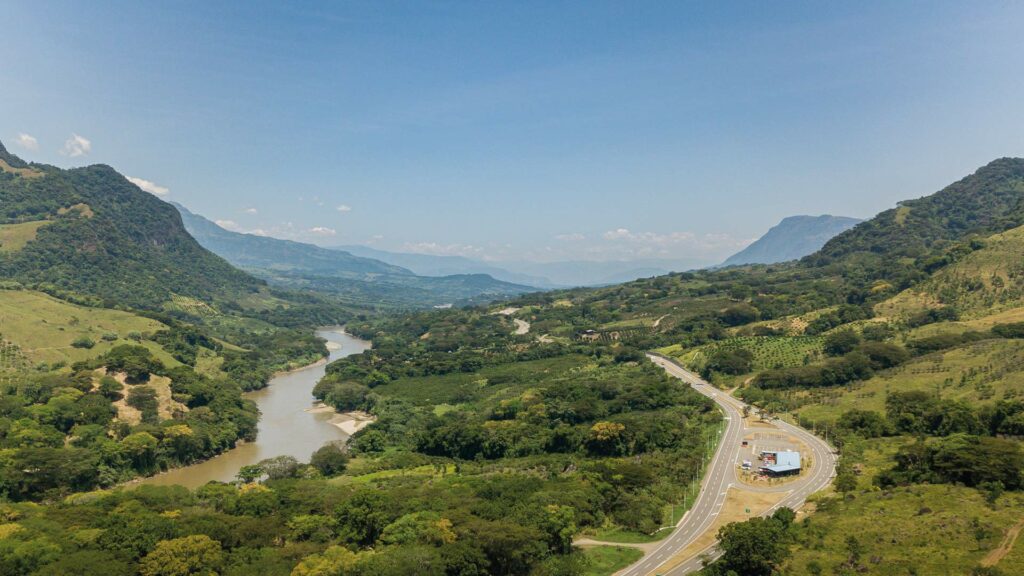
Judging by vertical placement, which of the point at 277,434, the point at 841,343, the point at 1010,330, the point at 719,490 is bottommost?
the point at 277,434

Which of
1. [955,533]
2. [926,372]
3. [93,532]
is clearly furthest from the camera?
[926,372]

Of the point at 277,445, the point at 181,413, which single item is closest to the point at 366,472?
the point at 277,445

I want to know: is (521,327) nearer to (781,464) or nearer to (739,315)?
(739,315)

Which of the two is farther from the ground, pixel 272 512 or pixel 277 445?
pixel 272 512

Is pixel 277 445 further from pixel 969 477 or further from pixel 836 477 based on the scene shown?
pixel 969 477

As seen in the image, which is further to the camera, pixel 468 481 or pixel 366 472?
pixel 366 472

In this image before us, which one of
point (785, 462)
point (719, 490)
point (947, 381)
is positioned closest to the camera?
point (719, 490)

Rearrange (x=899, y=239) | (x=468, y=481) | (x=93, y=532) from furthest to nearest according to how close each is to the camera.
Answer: (x=899, y=239)
(x=468, y=481)
(x=93, y=532)

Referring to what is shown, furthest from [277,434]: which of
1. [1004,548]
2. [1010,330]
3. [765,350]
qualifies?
[1010,330]

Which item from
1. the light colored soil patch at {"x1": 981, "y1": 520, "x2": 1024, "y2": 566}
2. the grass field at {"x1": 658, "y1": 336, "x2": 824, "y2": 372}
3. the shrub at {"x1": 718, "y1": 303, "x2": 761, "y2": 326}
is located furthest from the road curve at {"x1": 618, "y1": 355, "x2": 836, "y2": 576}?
the shrub at {"x1": 718, "y1": 303, "x2": 761, "y2": 326}
